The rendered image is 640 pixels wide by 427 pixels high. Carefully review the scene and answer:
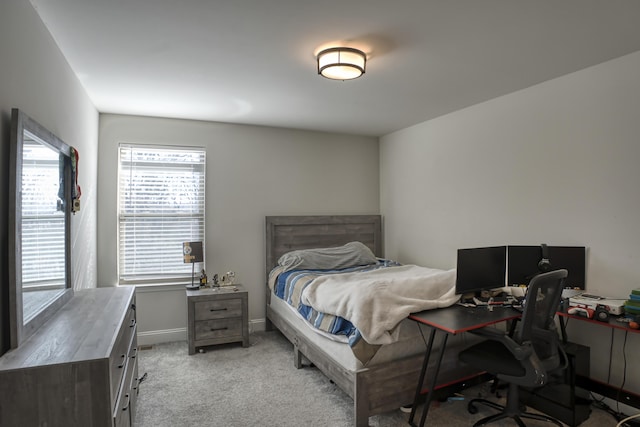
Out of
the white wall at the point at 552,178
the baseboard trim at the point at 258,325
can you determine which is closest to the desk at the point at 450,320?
the white wall at the point at 552,178

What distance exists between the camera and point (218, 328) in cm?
384

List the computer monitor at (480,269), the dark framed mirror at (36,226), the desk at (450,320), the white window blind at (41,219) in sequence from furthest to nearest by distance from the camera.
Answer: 1. the computer monitor at (480,269)
2. the desk at (450,320)
3. the white window blind at (41,219)
4. the dark framed mirror at (36,226)

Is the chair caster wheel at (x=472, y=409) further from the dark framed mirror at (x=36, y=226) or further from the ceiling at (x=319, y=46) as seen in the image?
the dark framed mirror at (x=36, y=226)

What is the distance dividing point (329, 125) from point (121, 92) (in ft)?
7.24

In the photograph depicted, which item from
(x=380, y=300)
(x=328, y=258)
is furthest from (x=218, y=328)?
(x=380, y=300)

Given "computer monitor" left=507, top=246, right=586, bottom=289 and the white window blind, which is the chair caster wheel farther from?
the white window blind

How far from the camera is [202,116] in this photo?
4.05 meters

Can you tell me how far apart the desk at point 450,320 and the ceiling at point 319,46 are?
1707 mm

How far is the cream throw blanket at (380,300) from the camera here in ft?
7.73

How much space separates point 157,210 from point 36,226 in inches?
→ 88.4

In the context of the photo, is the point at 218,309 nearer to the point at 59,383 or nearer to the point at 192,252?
the point at 192,252

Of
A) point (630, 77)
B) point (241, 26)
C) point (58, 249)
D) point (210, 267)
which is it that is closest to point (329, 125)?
point (210, 267)

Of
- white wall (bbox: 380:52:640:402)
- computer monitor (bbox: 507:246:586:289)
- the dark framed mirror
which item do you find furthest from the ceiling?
computer monitor (bbox: 507:246:586:289)

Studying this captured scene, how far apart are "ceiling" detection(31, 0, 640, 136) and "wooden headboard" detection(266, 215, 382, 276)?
59.1 inches
